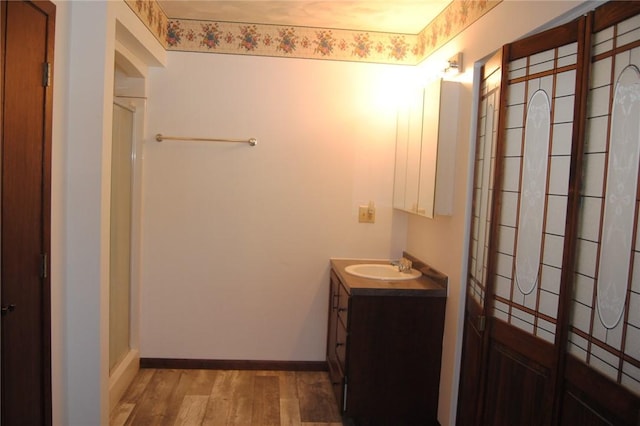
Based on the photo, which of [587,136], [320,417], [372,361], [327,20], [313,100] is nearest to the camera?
[587,136]

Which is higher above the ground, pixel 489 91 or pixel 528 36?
pixel 528 36

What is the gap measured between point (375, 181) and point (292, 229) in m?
0.69

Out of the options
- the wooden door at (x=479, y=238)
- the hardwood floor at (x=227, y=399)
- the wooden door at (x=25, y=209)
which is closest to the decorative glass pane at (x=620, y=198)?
the wooden door at (x=479, y=238)

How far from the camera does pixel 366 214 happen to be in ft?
11.5

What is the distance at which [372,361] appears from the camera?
106 inches

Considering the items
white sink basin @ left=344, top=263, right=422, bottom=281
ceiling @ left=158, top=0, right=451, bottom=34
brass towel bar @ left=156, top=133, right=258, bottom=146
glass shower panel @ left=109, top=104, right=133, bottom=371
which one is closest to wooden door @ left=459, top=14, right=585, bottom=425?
white sink basin @ left=344, top=263, right=422, bottom=281

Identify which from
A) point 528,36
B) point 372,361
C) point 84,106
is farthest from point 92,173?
point 528,36

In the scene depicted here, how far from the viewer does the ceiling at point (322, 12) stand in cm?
288

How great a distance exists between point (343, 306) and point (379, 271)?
0.52 m

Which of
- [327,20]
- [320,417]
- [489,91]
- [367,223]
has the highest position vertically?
Answer: [327,20]

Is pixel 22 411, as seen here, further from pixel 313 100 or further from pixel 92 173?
pixel 313 100

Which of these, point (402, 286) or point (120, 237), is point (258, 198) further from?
point (402, 286)

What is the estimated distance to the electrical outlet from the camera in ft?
11.5

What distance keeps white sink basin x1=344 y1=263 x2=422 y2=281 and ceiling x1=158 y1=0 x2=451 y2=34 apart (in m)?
1.61
